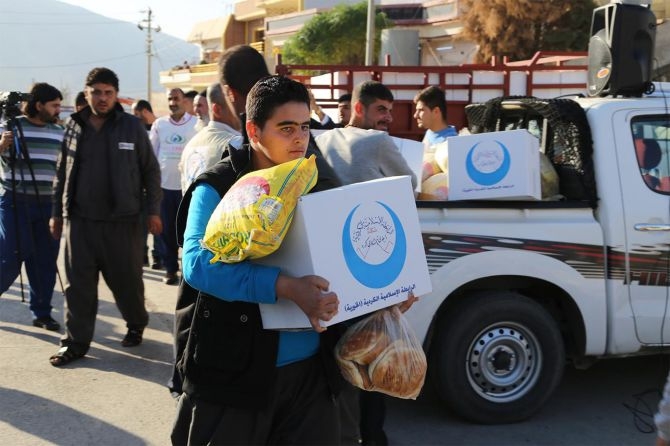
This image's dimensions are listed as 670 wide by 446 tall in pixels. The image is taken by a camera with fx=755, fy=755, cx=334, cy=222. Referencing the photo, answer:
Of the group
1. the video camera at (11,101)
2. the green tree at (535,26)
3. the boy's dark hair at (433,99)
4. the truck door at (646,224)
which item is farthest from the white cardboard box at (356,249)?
the green tree at (535,26)

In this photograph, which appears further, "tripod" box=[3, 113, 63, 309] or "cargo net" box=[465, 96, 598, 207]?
"tripod" box=[3, 113, 63, 309]

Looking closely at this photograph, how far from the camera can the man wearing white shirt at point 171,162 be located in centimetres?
824

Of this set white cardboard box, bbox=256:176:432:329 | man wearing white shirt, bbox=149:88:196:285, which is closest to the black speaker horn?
white cardboard box, bbox=256:176:432:329

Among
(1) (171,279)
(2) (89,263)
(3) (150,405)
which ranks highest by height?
(2) (89,263)

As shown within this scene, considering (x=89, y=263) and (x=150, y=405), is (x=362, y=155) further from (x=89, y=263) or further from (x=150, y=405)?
(x=89, y=263)

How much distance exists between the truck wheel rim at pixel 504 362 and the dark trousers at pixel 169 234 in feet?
14.6

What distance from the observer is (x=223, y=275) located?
2.18 m

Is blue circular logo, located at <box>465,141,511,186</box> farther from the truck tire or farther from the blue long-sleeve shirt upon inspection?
the blue long-sleeve shirt

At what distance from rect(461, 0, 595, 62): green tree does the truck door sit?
832 inches

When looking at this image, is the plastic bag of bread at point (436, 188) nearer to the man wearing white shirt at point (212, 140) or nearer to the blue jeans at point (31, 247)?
the man wearing white shirt at point (212, 140)

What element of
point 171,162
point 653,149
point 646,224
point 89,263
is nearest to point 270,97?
point 646,224

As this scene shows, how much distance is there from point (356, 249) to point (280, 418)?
25.1 inches

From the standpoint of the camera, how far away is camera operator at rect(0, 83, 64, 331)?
6.21 m

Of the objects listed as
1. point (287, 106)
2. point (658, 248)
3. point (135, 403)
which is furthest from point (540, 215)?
point (135, 403)
